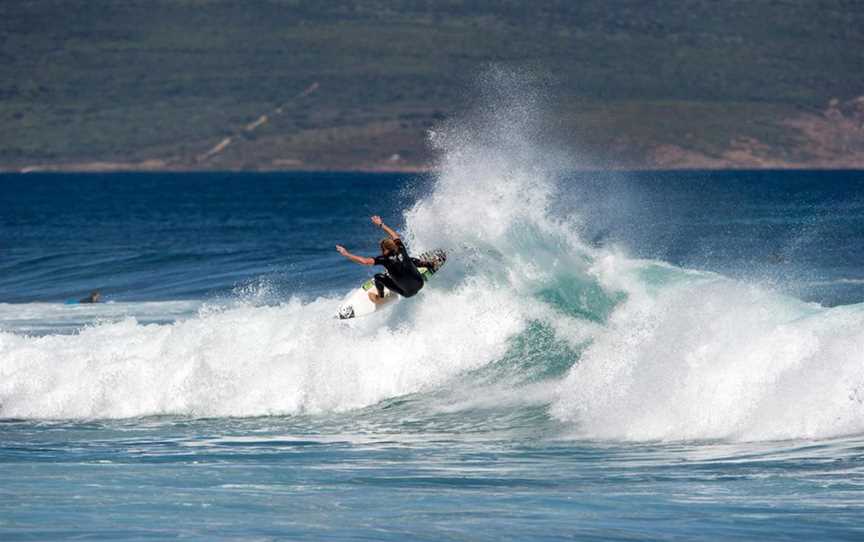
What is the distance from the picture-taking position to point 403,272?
59.1 feet

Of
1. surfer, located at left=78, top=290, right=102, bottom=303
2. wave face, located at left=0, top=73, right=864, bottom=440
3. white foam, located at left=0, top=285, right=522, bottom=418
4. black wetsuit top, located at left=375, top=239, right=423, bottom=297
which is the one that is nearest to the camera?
wave face, located at left=0, top=73, right=864, bottom=440

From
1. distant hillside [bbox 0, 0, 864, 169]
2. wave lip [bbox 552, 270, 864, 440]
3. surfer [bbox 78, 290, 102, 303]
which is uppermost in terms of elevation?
distant hillside [bbox 0, 0, 864, 169]

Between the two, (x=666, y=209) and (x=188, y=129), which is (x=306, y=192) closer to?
(x=666, y=209)

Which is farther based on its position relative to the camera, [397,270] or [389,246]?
[397,270]

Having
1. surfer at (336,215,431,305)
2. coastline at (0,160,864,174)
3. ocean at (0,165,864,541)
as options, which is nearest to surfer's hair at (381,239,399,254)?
surfer at (336,215,431,305)

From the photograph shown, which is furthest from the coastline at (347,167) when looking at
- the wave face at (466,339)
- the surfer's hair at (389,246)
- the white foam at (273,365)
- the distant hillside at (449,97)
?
the surfer's hair at (389,246)

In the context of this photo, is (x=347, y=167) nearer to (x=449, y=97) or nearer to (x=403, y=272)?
(x=449, y=97)

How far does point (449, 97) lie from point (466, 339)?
162960 mm

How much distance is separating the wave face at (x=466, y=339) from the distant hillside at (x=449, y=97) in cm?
13877

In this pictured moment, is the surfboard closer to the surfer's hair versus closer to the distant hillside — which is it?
the surfer's hair

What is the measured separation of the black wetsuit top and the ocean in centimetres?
120

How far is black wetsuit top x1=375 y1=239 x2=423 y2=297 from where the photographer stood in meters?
17.7

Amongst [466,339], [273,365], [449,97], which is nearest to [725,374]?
[466,339]

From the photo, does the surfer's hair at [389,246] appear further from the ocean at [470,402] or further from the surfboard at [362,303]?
the ocean at [470,402]
